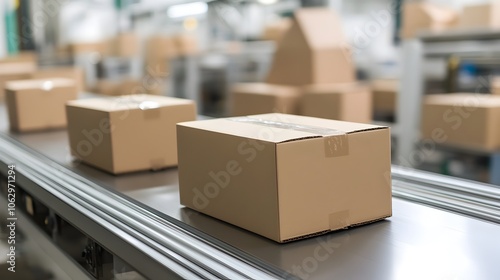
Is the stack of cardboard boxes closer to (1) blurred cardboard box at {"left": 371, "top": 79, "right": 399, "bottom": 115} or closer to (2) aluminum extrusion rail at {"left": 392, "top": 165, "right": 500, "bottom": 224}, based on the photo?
(1) blurred cardboard box at {"left": 371, "top": 79, "right": 399, "bottom": 115}

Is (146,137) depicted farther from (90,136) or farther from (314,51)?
(314,51)

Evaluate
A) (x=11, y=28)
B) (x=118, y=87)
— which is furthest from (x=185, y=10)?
(x=11, y=28)

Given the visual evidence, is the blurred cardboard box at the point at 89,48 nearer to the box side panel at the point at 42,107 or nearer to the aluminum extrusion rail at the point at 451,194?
the box side panel at the point at 42,107

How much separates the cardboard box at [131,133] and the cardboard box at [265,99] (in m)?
1.50

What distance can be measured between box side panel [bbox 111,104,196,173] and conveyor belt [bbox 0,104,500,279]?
20 cm

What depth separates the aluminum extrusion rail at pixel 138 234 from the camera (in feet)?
2.85

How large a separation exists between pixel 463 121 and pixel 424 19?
1.18 meters

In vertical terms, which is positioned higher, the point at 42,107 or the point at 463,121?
the point at 42,107

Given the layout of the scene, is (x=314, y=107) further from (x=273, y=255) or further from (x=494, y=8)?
(x=273, y=255)

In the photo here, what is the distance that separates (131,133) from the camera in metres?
1.45

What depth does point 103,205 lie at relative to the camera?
1.23 metres

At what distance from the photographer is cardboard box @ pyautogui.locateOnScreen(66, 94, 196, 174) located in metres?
1.44

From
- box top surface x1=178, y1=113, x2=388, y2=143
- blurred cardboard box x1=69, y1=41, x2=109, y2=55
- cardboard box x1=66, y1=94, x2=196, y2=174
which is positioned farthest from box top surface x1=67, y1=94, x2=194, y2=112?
blurred cardboard box x1=69, y1=41, x2=109, y2=55

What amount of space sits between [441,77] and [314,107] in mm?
1457
